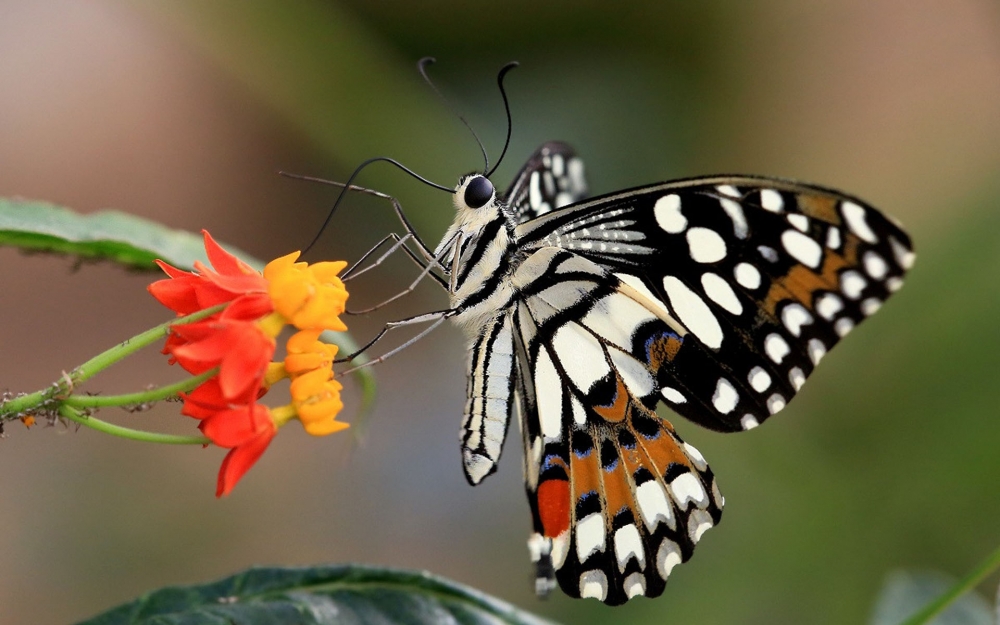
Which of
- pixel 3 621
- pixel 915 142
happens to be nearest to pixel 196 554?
pixel 3 621

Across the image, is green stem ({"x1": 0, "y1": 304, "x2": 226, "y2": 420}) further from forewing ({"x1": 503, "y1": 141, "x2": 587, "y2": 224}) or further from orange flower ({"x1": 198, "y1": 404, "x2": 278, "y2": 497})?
forewing ({"x1": 503, "y1": 141, "x2": 587, "y2": 224})

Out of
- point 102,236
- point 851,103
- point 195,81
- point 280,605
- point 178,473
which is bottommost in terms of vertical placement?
point 280,605

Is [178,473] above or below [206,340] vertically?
above

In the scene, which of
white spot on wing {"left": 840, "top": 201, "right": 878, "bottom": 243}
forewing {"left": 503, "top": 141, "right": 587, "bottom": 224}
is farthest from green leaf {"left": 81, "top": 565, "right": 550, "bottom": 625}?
forewing {"left": 503, "top": 141, "right": 587, "bottom": 224}

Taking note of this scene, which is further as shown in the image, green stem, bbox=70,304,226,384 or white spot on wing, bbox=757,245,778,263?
white spot on wing, bbox=757,245,778,263

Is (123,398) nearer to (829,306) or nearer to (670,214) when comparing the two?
(670,214)

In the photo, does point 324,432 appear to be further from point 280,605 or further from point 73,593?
point 73,593

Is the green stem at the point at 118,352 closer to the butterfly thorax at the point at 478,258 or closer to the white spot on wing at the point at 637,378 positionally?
the butterfly thorax at the point at 478,258
